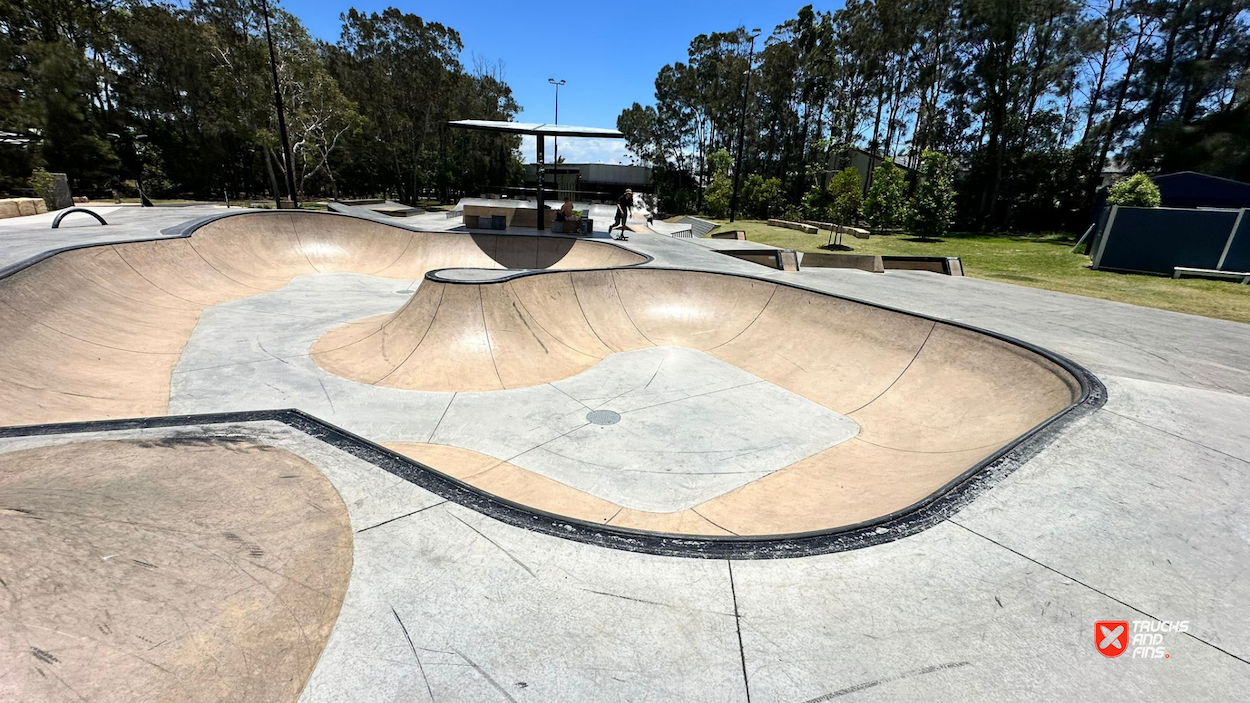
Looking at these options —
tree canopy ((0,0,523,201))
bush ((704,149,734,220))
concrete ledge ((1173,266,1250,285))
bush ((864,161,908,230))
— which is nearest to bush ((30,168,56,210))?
tree canopy ((0,0,523,201))

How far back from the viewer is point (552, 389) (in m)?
8.41

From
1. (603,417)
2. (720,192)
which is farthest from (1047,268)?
(720,192)

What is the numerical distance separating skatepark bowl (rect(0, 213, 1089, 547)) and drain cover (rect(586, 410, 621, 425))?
5 centimetres

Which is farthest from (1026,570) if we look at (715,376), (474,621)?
(715,376)

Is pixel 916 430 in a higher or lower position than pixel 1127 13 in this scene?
lower

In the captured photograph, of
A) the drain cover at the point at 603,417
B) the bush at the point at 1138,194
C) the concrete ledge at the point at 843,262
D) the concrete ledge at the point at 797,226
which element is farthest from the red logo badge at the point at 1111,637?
the concrete ledge at the point at 797,226

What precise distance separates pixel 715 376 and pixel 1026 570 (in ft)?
21.5

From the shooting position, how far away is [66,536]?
2.34 meters

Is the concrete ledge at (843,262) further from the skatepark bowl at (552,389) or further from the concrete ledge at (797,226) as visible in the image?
the concrete ledge at (797,226)

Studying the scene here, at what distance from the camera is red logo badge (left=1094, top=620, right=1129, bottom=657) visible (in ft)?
7.16

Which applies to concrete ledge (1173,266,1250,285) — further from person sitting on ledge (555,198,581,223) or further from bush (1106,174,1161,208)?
person sitting on ledge (555,198,581,223)

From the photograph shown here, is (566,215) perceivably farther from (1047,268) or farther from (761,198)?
(761,198)

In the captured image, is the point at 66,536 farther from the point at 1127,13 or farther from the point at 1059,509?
the point at 1127,13

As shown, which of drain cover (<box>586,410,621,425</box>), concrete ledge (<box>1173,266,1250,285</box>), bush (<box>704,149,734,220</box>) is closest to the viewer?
drain cover (<box>586,410,621,425</box>)
